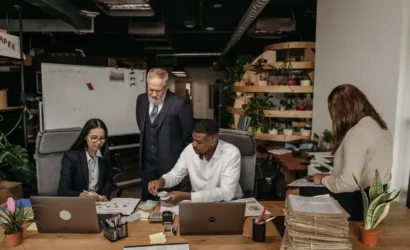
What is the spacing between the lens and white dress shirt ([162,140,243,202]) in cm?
198

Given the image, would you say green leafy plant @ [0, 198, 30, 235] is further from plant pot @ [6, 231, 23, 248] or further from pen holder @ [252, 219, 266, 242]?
pen holder @ [252, 219, 266, 242]

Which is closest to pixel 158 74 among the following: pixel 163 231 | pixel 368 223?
pixel 163 231

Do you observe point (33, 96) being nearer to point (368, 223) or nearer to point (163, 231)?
point (163, 231)

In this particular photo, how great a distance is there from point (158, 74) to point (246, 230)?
138 cm

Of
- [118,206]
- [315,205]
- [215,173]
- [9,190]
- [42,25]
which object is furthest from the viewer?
[42,25]

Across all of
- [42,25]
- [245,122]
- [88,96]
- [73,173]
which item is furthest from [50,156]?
[42,25]

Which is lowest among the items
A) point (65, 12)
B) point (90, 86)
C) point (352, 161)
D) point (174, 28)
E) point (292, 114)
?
point (352, 161)

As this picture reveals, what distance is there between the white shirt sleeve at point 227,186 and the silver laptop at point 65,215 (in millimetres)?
596

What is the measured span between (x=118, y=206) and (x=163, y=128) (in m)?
0.85

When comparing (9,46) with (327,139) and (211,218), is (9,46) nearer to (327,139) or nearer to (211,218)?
(211,218)

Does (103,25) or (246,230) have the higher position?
(103,25)

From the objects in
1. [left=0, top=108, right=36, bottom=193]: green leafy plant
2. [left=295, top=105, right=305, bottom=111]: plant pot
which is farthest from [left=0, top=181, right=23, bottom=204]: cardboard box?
Result: [left=295, top=105, right=305, bottom=111]: plant pot

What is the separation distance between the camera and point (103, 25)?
6598mm

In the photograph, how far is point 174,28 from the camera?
22.7ft
